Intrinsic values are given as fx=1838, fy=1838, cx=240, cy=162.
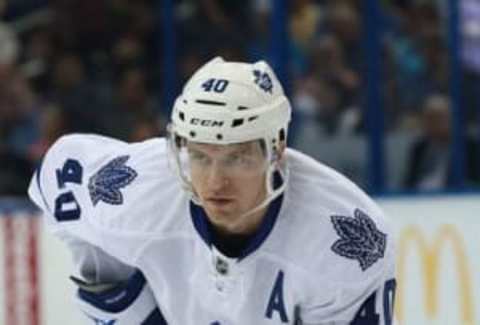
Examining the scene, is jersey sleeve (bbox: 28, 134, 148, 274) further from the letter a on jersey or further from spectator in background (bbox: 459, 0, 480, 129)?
spectator in background (bbox: 459, 0, 480, 129)

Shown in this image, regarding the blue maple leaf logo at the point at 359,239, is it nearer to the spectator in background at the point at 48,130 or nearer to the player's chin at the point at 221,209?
the player's chin at the point at 221,209

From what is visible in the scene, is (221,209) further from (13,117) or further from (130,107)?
(13,117)

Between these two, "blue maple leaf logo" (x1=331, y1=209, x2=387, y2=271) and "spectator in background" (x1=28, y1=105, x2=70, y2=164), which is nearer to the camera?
"blue maple leaf logo" (x1=331, y1=209, x2=387, y2=271)

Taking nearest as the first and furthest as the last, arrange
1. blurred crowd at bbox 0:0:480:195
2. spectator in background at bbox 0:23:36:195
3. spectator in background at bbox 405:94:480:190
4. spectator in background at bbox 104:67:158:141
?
spectator in background at bbox 405:94:480:190 < blurred crowd at bbox 0:0:480:195 < spectator in background at bbox 0:23:36:195 < spectator in background at bbox 104:67:158:141

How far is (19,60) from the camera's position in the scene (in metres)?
8.45

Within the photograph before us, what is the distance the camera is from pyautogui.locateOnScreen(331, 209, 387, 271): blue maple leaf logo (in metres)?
3.88

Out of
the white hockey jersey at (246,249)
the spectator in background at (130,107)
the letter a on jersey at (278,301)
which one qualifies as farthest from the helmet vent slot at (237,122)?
the spectator in background at (130,107)

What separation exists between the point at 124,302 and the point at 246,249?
310mm

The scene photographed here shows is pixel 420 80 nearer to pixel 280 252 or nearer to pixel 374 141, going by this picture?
pixel 374 141

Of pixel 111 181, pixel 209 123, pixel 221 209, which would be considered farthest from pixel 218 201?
pixel 111 181

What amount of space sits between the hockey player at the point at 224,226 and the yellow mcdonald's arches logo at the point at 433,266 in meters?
2.91

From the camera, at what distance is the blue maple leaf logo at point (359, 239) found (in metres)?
3.88

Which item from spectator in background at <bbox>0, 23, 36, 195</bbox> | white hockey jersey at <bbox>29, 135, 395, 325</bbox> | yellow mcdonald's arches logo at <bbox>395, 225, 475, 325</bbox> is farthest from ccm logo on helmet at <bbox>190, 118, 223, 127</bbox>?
spectator in background at <bbox>0, 23, 36, 195</bbox>

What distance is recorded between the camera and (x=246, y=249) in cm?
395
